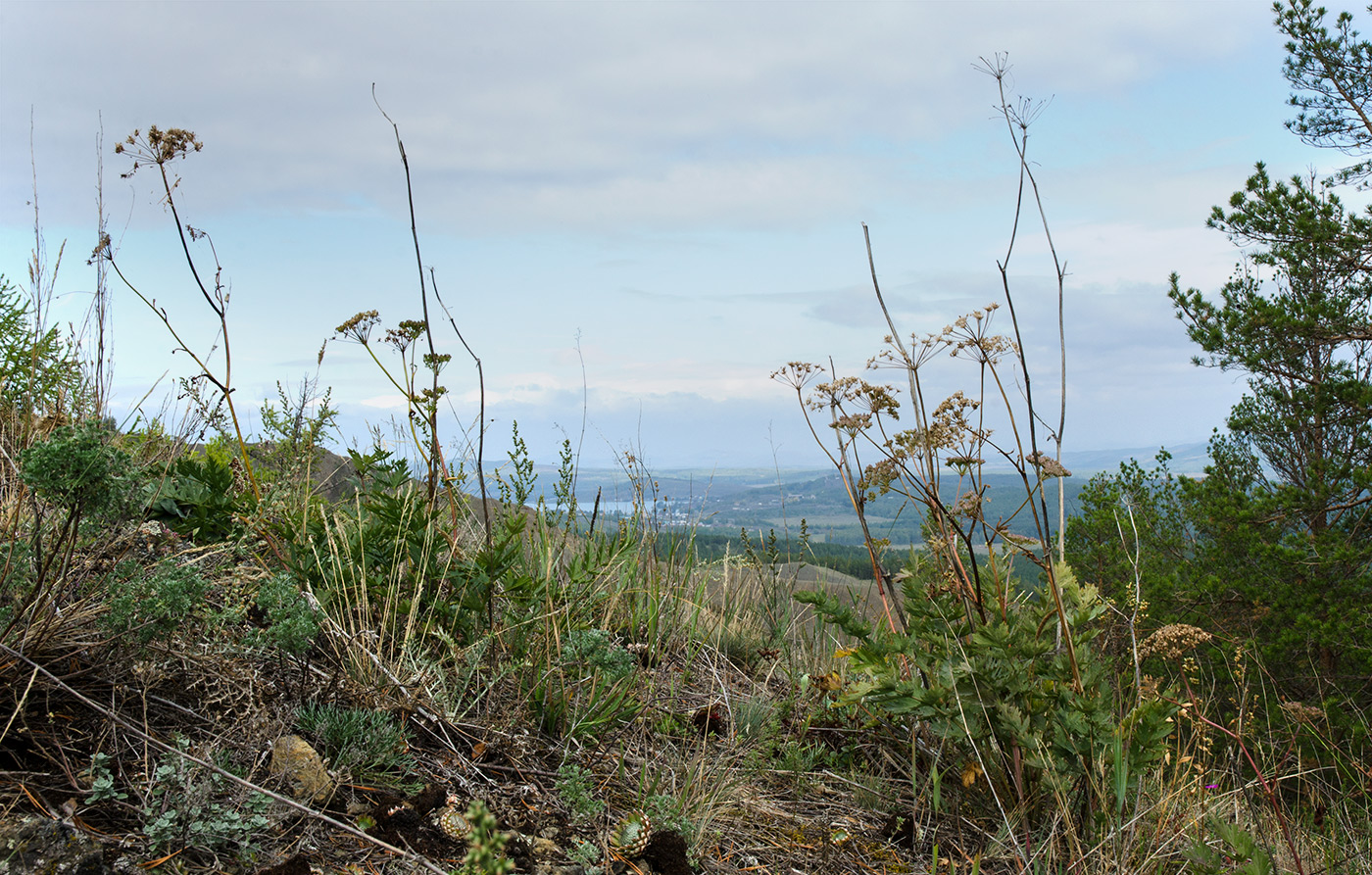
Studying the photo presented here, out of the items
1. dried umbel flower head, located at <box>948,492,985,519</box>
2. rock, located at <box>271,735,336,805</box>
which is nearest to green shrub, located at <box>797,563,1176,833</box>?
dried umbel flower head, located at <box>948,492,985,519</box>

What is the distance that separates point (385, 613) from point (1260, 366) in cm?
1041

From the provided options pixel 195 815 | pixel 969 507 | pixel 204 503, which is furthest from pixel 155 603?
pixel 969 507

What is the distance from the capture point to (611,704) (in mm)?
2930

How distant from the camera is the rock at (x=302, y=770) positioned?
2158 millimetres

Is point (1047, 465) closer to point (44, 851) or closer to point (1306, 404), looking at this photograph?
point (44, 851)

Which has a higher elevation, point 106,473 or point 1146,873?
point 106,473

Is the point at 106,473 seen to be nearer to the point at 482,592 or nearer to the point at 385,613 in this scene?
the point at 385,613

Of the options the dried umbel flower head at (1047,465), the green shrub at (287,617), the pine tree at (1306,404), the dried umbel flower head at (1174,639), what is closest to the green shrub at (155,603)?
the green shrub at (287,617)

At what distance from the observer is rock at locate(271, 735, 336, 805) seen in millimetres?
2158

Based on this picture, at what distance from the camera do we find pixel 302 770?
2199mm

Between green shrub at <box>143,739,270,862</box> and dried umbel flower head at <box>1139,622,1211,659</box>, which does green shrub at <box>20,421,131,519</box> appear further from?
dried umbel flower head at <box>1139,622,1211,659</box>

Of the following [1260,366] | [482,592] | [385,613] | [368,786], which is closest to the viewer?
[368,786]

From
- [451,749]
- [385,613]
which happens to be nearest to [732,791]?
[451,749]

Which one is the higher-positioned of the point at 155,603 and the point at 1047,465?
the point at 1047,465
